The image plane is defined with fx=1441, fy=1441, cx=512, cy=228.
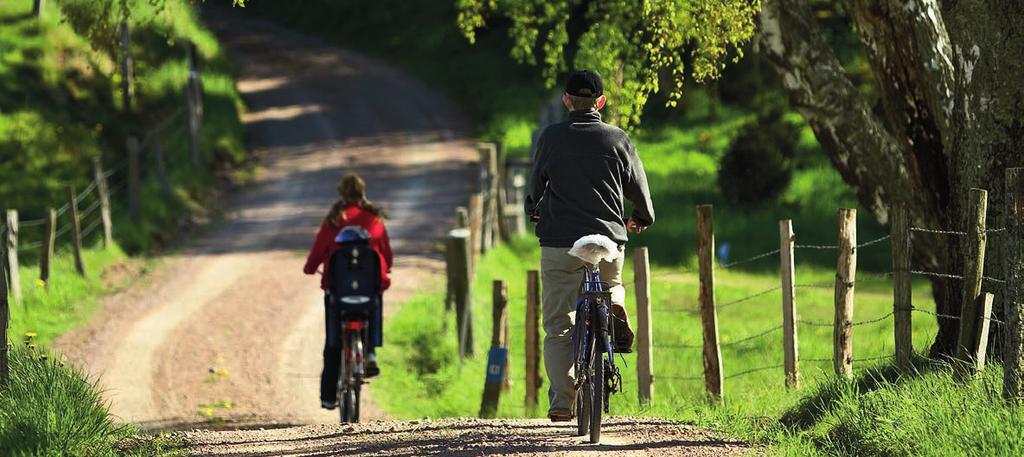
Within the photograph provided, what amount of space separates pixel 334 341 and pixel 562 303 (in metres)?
2.93

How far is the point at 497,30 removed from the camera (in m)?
38.7

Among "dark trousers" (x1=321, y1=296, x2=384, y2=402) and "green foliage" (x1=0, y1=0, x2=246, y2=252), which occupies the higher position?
"green foliage" (x1=0, y1=0, x2=246, y2=252)

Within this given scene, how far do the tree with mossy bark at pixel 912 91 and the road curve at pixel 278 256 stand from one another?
4506 mm

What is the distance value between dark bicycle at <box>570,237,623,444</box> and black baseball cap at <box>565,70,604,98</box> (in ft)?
2.77

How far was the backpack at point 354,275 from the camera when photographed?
10.0m

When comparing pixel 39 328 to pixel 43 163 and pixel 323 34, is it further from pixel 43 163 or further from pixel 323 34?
pixel 323 34

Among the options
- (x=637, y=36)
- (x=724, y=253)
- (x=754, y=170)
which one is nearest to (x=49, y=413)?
(x=637, y=36)

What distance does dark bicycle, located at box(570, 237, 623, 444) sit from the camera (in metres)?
7.46

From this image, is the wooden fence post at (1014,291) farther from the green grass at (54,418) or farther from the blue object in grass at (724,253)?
the blue object in grass at (724,253)

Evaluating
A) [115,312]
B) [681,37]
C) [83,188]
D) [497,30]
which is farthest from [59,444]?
[497,30]

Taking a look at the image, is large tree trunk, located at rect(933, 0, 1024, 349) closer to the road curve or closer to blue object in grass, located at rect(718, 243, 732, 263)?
the road curve

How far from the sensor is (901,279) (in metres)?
8.59

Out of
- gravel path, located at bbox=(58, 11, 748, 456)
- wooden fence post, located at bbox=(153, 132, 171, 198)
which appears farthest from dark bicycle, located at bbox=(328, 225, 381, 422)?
wooden fence post, located at bbox=(153, 132, 171, 198)

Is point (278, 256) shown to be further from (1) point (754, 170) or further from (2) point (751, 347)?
(1) point (754, 170)
